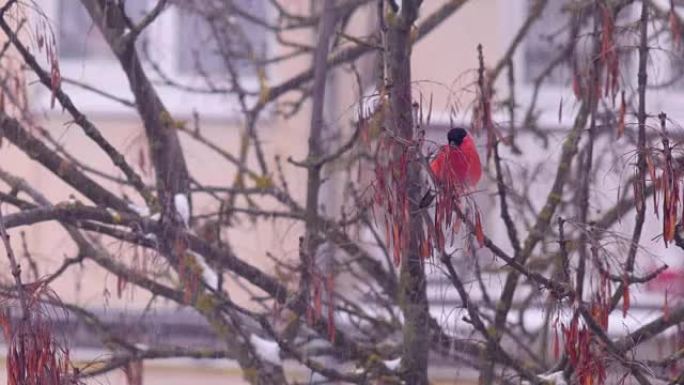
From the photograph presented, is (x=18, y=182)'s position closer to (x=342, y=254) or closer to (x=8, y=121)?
(x=8, y=121)

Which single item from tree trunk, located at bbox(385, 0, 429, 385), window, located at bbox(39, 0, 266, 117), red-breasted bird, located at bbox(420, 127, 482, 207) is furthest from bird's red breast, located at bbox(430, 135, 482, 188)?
window, located at bbox(39, 0, 266, 117)

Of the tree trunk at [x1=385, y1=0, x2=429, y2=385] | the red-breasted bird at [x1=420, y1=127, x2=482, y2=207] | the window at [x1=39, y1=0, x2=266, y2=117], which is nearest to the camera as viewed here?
the red-breasted bird at [x1=420, y1=127, x2=482, y2=207]

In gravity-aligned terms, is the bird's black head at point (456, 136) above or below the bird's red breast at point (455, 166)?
above

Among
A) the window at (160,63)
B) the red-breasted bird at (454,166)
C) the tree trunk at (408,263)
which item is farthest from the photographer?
the window at (160,63)

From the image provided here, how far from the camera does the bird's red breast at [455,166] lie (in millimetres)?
2381

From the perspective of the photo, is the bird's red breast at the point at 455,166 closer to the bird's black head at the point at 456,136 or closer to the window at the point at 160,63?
the bird's black head at the point at 456,136

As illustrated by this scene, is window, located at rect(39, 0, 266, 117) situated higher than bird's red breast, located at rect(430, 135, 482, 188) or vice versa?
window, located at rect(39, 0, 266, 117)

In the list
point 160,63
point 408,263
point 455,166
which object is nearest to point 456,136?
point 408,263

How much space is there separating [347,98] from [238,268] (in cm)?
415

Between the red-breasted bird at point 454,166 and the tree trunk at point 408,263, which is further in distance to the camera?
the tree trunk at point 408,263

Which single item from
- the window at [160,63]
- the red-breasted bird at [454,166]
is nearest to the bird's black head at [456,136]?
the red-breasted bird at [454,166]

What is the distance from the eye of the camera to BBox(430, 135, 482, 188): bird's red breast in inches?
93.7

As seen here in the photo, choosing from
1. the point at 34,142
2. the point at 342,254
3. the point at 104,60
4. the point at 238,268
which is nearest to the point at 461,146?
the point at 238,268

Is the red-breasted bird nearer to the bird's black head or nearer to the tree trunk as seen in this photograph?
the bird's black head
